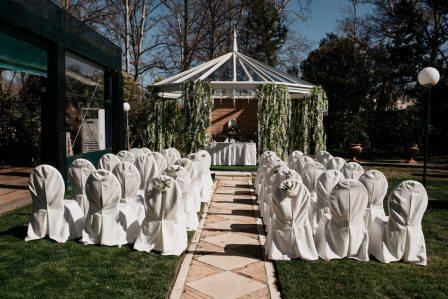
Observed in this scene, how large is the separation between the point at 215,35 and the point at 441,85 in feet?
44.3

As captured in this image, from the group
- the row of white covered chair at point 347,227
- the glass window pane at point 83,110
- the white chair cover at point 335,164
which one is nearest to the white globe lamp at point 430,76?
the white chair cover at point 335,164

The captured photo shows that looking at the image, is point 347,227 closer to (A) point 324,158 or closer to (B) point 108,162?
(A) point 324,158

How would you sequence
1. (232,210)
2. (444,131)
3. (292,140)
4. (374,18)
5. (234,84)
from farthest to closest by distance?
(374,18)
(444,131)
(292,140)
(234,84)
(232,210)

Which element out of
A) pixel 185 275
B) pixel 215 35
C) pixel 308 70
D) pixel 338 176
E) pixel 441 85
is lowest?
pixel 185 275

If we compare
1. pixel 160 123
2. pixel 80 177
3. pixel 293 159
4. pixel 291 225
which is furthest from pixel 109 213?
pixel 160 123

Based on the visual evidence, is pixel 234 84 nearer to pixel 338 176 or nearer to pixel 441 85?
pixel 338 176

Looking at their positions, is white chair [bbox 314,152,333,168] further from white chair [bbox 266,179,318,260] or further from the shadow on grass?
the shadow on grass

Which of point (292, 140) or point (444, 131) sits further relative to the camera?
point (444, 131)

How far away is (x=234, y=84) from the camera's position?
44.2 feet

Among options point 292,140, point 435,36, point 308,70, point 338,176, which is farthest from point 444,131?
point 338,176

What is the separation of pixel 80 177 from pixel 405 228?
4.91 meters

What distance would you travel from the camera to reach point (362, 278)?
4.54 metres

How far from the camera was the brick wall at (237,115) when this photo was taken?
912 inches

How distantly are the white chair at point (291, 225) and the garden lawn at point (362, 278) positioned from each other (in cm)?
14
